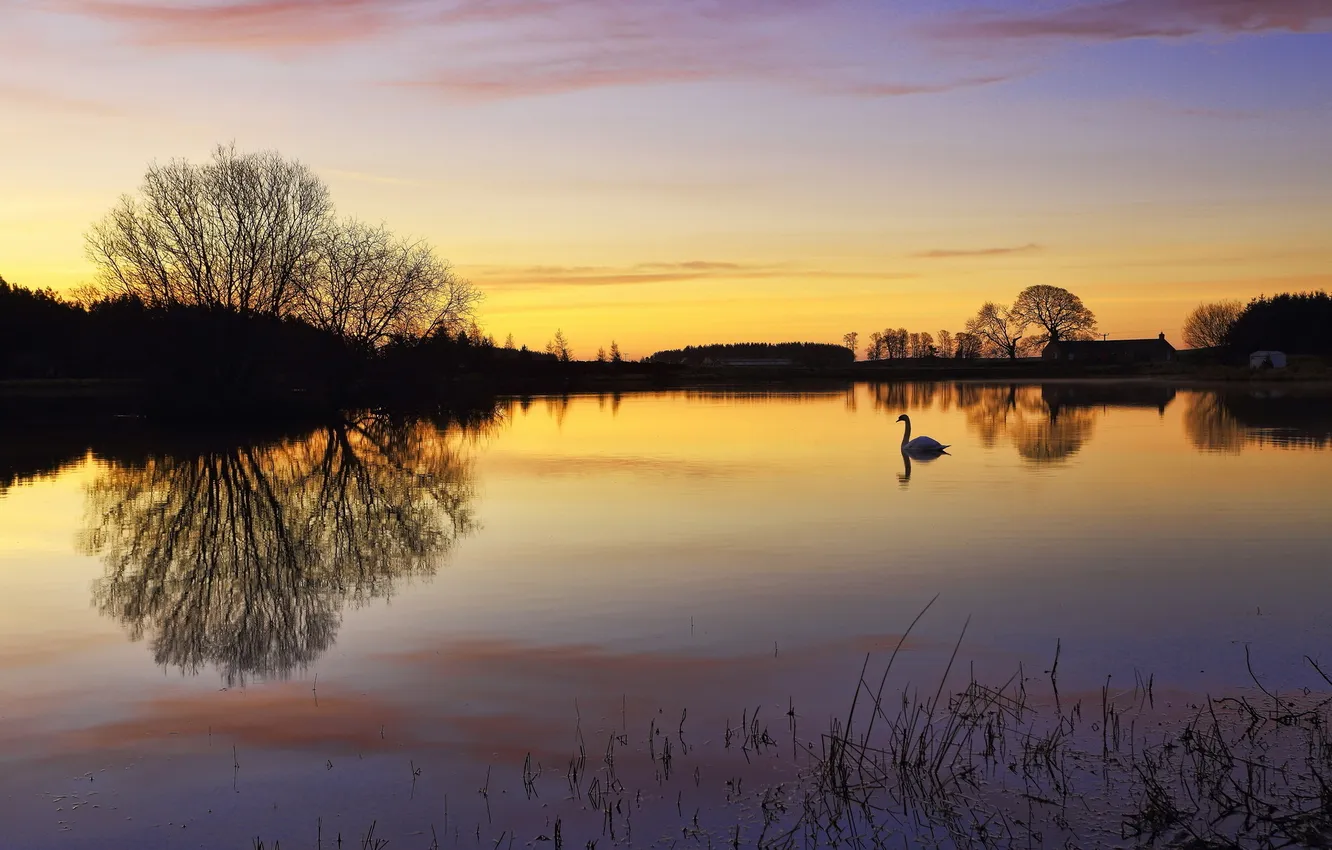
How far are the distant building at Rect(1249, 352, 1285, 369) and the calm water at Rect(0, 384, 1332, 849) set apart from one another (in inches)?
2601

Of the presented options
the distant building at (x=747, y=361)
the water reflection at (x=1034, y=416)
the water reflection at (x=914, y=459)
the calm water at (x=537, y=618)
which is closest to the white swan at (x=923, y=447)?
the water reflection at (x=914, y=459)

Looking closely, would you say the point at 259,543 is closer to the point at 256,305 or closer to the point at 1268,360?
the point at 256,305

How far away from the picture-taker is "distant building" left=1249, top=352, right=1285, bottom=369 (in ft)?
254

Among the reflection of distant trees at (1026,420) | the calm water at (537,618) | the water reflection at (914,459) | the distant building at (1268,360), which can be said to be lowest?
the calm water at (537,618)

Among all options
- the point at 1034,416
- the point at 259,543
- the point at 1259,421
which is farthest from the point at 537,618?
the point at 1034,416

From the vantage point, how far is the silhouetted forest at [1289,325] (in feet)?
255

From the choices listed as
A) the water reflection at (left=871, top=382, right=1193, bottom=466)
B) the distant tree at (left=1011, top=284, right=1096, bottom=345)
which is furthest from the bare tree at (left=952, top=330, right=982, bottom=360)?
the water reflection at (left=871, top=382, right=1193, bottom=466)

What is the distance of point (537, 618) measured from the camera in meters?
9.18

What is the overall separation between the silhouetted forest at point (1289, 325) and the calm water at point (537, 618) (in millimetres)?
68790

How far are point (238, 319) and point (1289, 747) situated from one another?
38.7 m

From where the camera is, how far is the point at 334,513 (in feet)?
51.2

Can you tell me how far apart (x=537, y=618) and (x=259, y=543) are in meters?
5.78

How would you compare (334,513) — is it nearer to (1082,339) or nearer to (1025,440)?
(1025,440)

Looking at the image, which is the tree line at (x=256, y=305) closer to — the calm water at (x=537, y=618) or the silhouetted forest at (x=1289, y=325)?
the calm water at (x=537, y=618)
